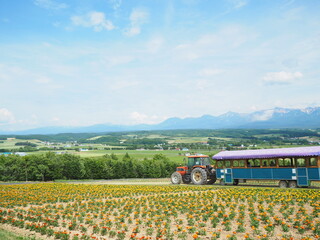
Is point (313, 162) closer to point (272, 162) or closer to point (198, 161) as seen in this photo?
point (272, 162)

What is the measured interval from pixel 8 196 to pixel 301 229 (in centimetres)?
2185

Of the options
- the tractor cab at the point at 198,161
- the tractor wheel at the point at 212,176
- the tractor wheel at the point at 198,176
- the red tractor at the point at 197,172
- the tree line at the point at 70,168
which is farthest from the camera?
the tree line at the point at 70,168

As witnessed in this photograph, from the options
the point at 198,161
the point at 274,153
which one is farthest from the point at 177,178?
the point at 274,153

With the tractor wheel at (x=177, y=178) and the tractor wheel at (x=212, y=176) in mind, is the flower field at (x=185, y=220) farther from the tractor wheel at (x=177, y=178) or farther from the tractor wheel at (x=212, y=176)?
the tractor wheel at (x=177, y=178)

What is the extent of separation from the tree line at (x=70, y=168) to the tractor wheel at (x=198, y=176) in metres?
34.9

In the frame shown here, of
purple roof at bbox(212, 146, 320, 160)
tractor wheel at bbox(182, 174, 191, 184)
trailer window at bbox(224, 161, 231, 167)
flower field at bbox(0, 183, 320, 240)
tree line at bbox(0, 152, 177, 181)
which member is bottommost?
tree line at bbox(0, 152, 177, 181)

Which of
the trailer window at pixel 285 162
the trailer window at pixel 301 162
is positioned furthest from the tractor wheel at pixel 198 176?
the trailer window at pixel 301 162

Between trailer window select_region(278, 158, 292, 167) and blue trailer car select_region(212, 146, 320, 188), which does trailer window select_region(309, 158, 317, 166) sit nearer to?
blue trailer car select_region(212, 146, 320, 188)

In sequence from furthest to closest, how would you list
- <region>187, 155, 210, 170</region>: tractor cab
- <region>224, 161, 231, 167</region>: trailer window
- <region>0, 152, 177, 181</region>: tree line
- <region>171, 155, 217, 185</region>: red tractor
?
1. <region>0, 152, 177, 181</region>: tree line
2. <region>187, 155, 210, 170</region>: tractor cab
3. <region>171, 155, 217, 185</region>: red tractor
4. <region>224, 161, 231, 167</region>: trailer window

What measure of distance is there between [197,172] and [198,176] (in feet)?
1.35

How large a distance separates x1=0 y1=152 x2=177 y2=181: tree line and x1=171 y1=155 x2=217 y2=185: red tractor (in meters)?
32.7

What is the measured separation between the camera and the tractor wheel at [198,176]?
2845 cm

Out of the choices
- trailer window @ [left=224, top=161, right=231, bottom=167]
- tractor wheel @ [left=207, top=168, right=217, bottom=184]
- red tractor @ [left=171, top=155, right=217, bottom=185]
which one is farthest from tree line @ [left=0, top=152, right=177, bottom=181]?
trailer window @ [left=224, top=161, right=231, bottom=167]

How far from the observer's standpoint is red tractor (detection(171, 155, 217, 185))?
94.7ft
